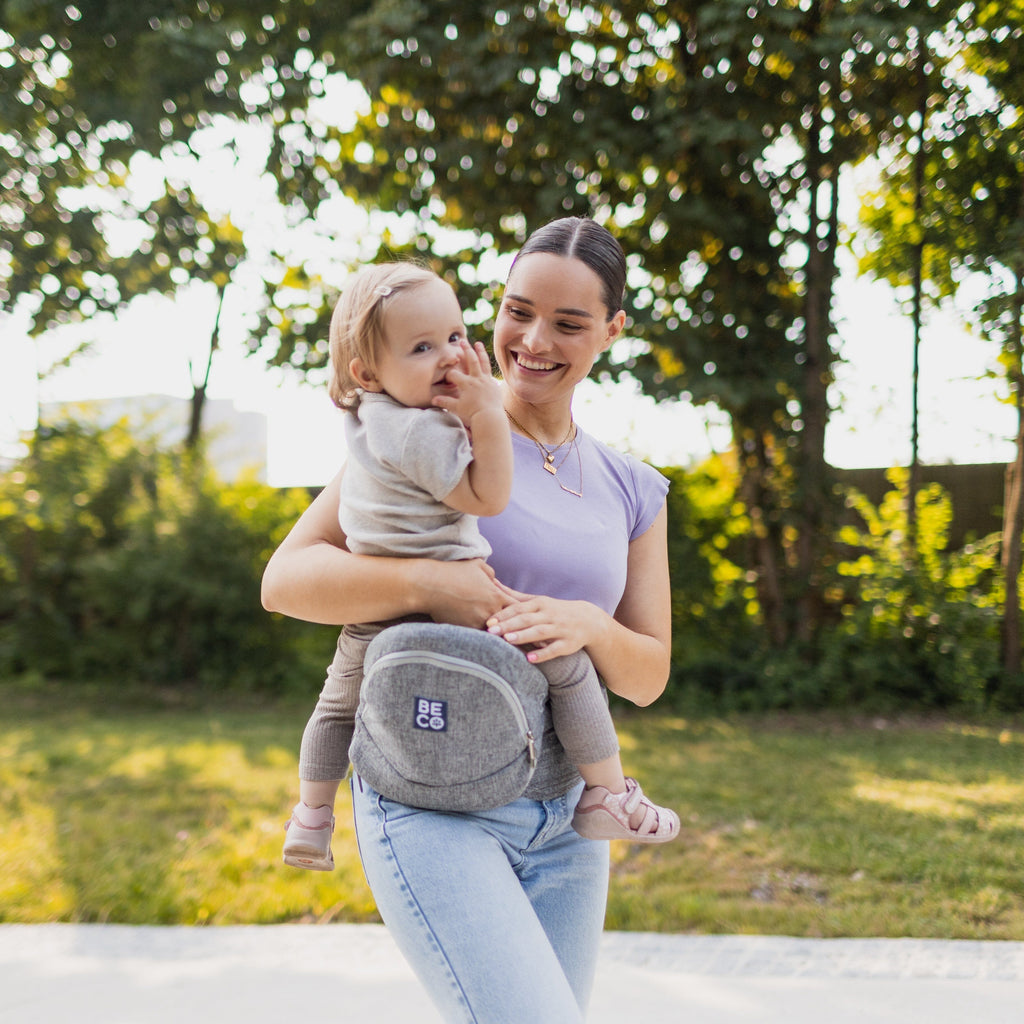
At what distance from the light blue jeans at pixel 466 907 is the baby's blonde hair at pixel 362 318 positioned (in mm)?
649

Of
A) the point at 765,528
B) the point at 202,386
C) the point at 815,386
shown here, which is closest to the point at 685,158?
the point at 815,386

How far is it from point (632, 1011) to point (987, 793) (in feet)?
11.9

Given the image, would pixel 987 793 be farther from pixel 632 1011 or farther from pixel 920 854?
pixel 632 1011

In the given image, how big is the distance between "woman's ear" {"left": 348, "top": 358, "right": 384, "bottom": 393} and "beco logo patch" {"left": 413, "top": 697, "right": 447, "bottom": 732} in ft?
1.71

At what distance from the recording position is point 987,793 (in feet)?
18.7

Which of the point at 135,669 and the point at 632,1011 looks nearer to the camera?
the point at 632,1011

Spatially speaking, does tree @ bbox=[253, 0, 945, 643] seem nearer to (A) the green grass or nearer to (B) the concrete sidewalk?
(A) the green grass

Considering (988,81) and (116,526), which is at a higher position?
(988,81)

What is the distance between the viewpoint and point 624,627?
1.68 metres

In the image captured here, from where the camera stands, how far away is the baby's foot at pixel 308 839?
5.76ft

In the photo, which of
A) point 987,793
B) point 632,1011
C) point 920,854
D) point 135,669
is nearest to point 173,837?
point 632,1011

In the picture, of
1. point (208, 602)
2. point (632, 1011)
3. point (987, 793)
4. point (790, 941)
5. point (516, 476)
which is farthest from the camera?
point (208, 602)

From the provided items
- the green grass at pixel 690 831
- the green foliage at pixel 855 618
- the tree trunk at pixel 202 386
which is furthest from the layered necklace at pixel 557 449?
the tree trunk at pixel 202 386

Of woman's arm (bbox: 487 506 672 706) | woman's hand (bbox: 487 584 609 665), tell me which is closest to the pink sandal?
woman's arm (bbox: 487 506 672 706)
